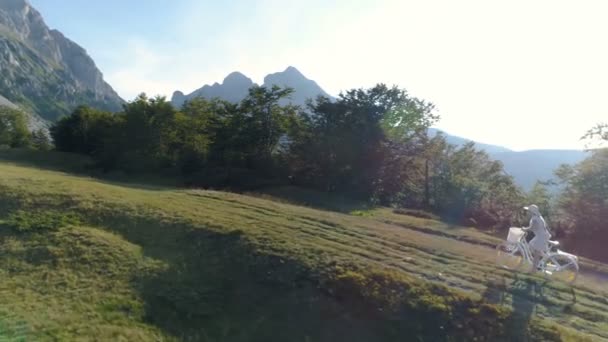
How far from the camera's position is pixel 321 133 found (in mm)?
38969

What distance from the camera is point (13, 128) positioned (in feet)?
197

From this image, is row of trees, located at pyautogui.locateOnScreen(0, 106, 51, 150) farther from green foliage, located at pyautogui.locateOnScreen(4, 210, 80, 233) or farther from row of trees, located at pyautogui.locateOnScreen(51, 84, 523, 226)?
green foliage, located at pyautogui.locateOnScreen(4, 210, 80, 233)

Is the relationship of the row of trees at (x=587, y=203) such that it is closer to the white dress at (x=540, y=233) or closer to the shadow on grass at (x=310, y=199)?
the shadow on grass at (x=310, y=199)

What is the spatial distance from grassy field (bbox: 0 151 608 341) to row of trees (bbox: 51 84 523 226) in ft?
73.8

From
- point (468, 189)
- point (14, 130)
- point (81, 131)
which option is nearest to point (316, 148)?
point (468, 189)

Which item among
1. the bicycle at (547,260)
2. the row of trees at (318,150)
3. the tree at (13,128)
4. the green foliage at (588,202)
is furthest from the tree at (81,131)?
the green foliage at (588,202)

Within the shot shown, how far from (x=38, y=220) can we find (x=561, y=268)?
1540cm

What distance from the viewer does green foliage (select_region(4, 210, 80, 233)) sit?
10.9 metres

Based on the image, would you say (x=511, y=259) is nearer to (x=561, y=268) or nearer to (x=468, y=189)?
(x=561, y=268)

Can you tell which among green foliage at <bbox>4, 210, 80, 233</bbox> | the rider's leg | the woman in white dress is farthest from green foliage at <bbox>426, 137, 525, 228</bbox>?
green foliage at <bbox>4, 210, 80, 233</bbox>

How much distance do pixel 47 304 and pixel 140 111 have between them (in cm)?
3448

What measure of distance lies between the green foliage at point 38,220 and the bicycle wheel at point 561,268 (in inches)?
560

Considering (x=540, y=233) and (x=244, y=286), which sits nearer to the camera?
(x=244, y=286)

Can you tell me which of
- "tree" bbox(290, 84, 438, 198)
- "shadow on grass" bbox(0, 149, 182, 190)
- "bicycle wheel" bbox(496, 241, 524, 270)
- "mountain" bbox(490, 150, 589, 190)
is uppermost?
"mountain" bbox(490, 150, 589, 190)
